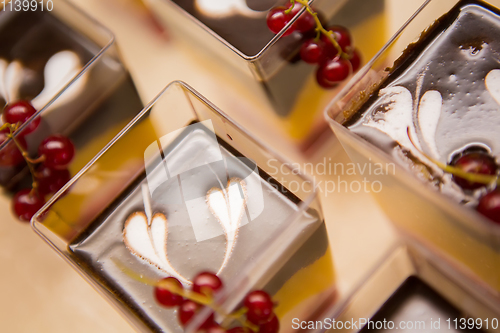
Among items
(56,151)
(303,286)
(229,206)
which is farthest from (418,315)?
(56,151)

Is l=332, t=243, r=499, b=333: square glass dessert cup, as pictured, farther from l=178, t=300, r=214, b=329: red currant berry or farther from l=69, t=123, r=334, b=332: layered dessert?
l=178, t=300, r=214, b=329: red currant berry

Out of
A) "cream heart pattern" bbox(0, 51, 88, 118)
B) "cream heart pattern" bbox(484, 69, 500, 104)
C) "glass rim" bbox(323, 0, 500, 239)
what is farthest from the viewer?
"cream heart pattern" bbox(0, 51, 88, 118)

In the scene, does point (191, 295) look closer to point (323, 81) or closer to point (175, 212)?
point (175, 212)

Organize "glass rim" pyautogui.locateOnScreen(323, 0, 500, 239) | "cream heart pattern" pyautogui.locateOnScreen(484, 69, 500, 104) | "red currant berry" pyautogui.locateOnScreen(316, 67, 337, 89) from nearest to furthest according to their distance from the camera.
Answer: "glass rim" pyautogui.locateOnScreen(323, 0, 500, 239) < "cream heart pattern" pyautogui.locateOnScreen(484, 69, 500, 104) < "red currant berry" pyautogui.locateOnScreen(316, 67, 337, 89)

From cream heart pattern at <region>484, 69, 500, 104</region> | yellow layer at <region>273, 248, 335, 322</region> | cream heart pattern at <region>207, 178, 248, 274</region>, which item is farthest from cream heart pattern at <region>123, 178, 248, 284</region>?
cream heart pattern at <region>484, 69, 500, 104</region>

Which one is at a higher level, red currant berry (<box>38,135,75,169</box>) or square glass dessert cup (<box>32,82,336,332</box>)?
red currant berry (<box>38,135,75,169</box>)

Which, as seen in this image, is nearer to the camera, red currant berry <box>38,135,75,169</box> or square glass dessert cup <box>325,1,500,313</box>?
square glass dessert cup <box>325,1,500,313</box>

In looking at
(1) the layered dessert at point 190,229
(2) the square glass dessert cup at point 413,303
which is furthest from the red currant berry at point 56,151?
(2) the square glass dessert cup at point 413,303
